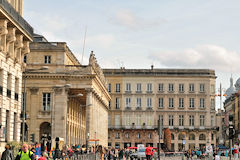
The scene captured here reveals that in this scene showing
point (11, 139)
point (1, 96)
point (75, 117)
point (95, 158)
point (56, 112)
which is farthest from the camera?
point (75, 117)

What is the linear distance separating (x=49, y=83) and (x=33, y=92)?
2278mm

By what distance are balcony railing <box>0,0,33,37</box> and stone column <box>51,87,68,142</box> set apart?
26.0 metres

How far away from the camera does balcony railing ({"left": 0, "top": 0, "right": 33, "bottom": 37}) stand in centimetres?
3981

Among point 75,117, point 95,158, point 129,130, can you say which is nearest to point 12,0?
point 95,158

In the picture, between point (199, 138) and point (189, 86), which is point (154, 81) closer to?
point (189, 86)

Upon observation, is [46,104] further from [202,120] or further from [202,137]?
[202,137]

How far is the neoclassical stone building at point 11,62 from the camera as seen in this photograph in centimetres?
4144

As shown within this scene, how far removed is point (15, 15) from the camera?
142 feet

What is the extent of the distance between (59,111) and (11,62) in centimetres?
3042

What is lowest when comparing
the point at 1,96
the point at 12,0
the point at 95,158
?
the point at 95,158

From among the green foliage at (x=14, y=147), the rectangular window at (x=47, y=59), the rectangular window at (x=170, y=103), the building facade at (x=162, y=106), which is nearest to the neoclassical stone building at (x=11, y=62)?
the green foliage at (x=14, y=147)

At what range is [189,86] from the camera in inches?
5335

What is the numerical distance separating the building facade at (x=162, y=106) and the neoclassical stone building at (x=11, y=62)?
85.2m

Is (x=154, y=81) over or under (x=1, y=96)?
over
